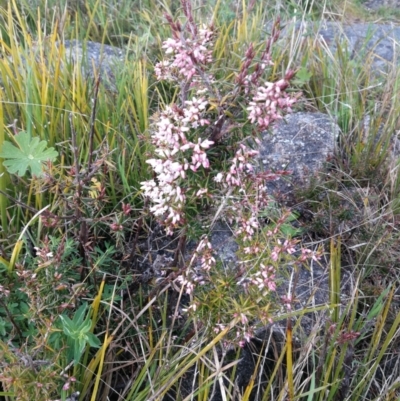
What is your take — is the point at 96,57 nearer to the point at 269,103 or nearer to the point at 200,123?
the point at 200,123

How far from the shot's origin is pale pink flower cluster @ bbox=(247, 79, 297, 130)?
920mm

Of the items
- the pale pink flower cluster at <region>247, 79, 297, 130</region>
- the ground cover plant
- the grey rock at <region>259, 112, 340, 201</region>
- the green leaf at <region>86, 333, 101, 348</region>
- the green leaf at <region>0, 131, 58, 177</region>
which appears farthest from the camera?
the grey rock at <region>259, 112, 340, 201</region>

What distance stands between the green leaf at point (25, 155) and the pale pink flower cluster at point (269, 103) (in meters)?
0.69

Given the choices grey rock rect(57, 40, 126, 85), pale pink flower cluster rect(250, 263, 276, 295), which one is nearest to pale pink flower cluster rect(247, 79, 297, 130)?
pale pink flower cluster rect(250, 263, 276, 295)

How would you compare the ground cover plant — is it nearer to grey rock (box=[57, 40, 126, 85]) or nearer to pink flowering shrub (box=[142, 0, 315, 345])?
pink flowering shrub (box=[142, 0, 315, 345])

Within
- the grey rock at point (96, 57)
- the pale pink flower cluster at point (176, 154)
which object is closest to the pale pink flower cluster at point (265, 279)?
the pale pink flower cluster at point (176, 154)

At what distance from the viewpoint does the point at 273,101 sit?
3.04ft

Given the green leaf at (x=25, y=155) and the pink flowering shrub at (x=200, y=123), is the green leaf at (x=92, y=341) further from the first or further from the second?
the green leaf at (x=25, y=155)

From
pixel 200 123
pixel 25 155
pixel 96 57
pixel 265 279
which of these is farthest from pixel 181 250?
pixel 96 57

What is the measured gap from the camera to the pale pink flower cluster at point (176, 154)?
101 centimetres

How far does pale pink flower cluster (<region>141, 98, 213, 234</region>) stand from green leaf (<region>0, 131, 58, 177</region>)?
0.44 meters

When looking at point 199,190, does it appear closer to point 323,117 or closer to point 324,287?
point 324,287

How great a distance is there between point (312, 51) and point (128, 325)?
6.38ft

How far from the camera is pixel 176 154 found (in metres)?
1.07
